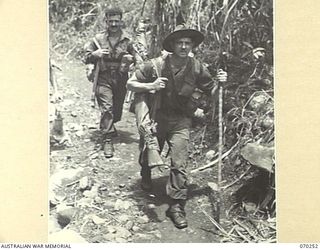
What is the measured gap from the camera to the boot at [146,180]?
1849 mm

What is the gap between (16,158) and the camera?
1836mm

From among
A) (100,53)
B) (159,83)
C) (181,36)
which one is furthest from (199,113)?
(100,53)

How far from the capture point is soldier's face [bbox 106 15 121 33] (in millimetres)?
1852

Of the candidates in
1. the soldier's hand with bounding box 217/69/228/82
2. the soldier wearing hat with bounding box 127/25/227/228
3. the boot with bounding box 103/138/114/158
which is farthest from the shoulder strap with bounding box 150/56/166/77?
the boot with bounding box 103/138/114/158

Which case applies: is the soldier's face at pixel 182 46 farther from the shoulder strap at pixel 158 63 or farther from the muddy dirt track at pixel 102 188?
the muddy dirt track at pixel 102 188

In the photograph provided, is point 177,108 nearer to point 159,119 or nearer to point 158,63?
point 159,119

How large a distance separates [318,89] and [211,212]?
659 mm

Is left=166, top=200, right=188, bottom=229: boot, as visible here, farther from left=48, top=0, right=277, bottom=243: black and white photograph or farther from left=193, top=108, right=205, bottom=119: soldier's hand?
left=193, top=108, right=205, bottom=119: soldier's hand

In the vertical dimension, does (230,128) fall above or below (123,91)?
below

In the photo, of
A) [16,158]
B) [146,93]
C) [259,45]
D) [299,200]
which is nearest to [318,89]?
[259,45]

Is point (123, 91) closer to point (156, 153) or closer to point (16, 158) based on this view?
point (156, 153)

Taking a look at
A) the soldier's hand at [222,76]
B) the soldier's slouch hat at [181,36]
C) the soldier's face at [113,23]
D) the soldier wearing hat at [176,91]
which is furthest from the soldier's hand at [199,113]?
the soldier's face at [113,23]

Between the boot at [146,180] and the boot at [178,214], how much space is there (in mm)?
118

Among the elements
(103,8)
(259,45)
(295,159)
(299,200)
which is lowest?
(299,200)
